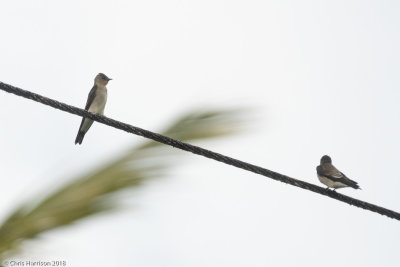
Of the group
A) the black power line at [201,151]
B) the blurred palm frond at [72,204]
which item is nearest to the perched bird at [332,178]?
the black power line at [201,151]

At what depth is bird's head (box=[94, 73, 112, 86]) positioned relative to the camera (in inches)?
471

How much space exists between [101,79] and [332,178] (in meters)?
5.20

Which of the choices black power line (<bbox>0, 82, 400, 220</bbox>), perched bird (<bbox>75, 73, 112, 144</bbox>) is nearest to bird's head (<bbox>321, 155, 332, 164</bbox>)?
perched bird (<bbox>75, 73, 112, 144</bbox>)

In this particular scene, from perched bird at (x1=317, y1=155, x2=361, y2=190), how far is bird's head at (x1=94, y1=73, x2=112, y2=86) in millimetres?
4496

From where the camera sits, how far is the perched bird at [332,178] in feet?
28.0

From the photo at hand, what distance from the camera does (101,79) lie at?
12.1 m

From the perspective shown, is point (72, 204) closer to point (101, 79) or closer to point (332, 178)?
point (332, 178)

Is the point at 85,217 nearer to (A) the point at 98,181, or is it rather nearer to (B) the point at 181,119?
(A) the point at 98,181

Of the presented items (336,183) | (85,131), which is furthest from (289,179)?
(85,131)

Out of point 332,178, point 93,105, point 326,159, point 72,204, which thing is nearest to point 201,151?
point 72,204

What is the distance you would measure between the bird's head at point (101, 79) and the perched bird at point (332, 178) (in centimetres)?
450

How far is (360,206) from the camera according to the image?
14.1 feet

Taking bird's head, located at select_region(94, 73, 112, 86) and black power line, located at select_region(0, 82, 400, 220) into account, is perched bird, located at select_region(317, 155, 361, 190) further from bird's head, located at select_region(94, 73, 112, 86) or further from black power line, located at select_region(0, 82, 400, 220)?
bird's head, located at select_region(94, 73, 112, 86)

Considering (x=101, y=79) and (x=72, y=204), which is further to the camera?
(x=101, y=79)
